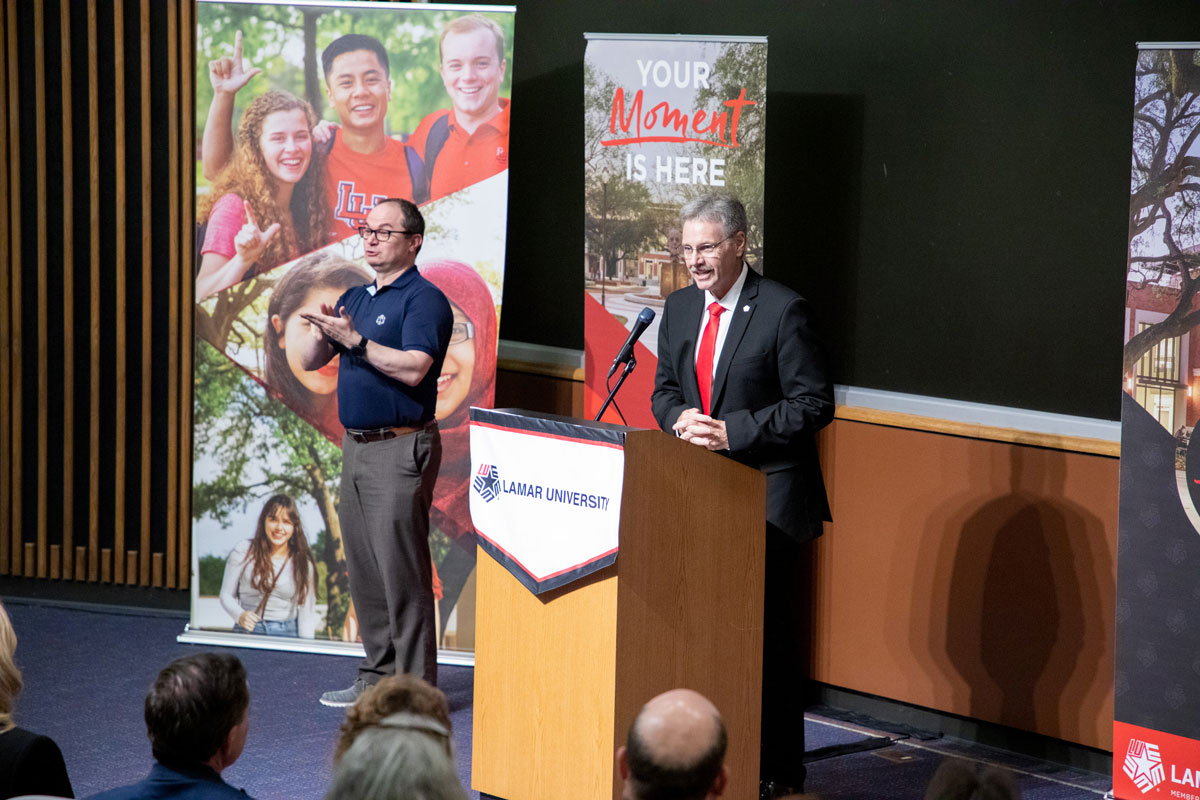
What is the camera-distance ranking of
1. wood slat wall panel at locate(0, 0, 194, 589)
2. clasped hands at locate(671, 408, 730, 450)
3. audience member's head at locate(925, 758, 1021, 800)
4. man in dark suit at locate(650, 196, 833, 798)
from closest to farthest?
audience member's head at locate(925, 758, 1021, 800) → clasped hands at locate(671, 408, 730, 450) → man in dark suit at locate(650, 196, 833, 798) → wood slat wall panel at locate(0, 0, 194, 589)

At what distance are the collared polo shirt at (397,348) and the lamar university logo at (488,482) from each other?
109cm

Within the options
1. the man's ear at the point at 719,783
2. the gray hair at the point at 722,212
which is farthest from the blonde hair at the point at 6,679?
the gray hair at the point at 722,212

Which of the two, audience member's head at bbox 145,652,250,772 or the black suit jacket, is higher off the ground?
the black suit jacket

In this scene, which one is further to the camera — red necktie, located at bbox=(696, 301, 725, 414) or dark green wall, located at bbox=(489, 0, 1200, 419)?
dark green wall, located at bbox=(489, 0, 1200, 419)

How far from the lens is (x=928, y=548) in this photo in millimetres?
5113

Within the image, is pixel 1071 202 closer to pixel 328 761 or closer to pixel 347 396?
pixel 347 396

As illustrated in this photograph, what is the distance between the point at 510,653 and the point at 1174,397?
77.6 inches

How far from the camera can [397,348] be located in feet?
16.2

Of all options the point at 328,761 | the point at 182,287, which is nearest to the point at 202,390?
the point at 182,287

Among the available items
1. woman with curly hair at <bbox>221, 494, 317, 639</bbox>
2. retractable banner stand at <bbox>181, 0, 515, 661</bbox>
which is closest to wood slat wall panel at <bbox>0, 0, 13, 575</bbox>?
retractable banner stand at <bbox>181, 0, 515, 661</bbox>

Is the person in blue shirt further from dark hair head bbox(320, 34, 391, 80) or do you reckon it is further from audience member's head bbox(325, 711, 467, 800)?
dark hair head bbox(320, 34, 391, 80)

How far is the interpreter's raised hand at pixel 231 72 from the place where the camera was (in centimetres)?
568

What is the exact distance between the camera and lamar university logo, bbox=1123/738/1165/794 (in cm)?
417

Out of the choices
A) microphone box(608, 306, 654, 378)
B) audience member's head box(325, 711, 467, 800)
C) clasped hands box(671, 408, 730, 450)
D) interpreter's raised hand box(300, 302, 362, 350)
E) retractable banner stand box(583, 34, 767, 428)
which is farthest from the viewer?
retractable banner stand box(583, 34, 767, 428)
